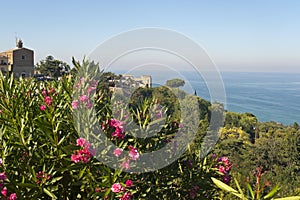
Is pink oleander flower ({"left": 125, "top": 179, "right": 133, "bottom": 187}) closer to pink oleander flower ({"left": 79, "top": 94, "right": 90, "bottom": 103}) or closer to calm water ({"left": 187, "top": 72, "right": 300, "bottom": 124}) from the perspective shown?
pink oleander flower ({"left": 79, "top": 94, "right": 90, "bottom": 103})

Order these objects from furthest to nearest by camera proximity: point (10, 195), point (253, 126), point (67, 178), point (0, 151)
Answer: point (253, 126), point (67, 178), point (0, 151), point (10, 195)

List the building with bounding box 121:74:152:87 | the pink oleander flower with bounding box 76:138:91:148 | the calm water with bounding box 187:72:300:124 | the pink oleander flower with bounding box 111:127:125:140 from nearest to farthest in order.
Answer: the pink oleander flower with bounding box 76:138:91:148 < the pink oleander flower with bounding box 111:127:125:140 < the building with bounding box 121:74:152:87 < the calm water with bounding box 187:72:300:124

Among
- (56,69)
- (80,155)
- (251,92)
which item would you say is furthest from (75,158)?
(251,92)

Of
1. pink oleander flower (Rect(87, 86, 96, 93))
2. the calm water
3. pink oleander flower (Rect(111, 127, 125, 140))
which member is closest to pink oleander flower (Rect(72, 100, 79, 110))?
pink oleander flower (Rect(87, 86, 96, 93))

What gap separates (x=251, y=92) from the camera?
84812 millimetres

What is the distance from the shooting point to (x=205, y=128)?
2131 millimetres

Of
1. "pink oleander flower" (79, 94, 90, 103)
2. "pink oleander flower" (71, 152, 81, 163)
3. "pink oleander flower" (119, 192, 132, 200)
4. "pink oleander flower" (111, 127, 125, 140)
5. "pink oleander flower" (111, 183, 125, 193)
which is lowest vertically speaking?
A: "pink oleander flower" (119, 192, 132, 200)

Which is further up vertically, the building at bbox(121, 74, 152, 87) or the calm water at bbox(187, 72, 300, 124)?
the building at bbox(121, 74, 152, 87)

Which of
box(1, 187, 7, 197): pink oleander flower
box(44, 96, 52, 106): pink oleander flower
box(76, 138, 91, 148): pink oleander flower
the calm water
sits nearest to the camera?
box(1, 187, 7, 197): pink oleander flower

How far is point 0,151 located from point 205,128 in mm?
1180

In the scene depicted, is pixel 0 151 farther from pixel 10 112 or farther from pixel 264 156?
pixel 264 156

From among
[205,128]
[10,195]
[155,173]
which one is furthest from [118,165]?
[205,128]

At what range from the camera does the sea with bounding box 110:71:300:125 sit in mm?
2166

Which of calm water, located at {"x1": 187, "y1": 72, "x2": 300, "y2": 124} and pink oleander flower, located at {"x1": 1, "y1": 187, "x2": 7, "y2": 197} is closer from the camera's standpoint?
pink oleander flower, located at {"x1": 1, "y1": 187, "x2": 7, "y2": 197}
